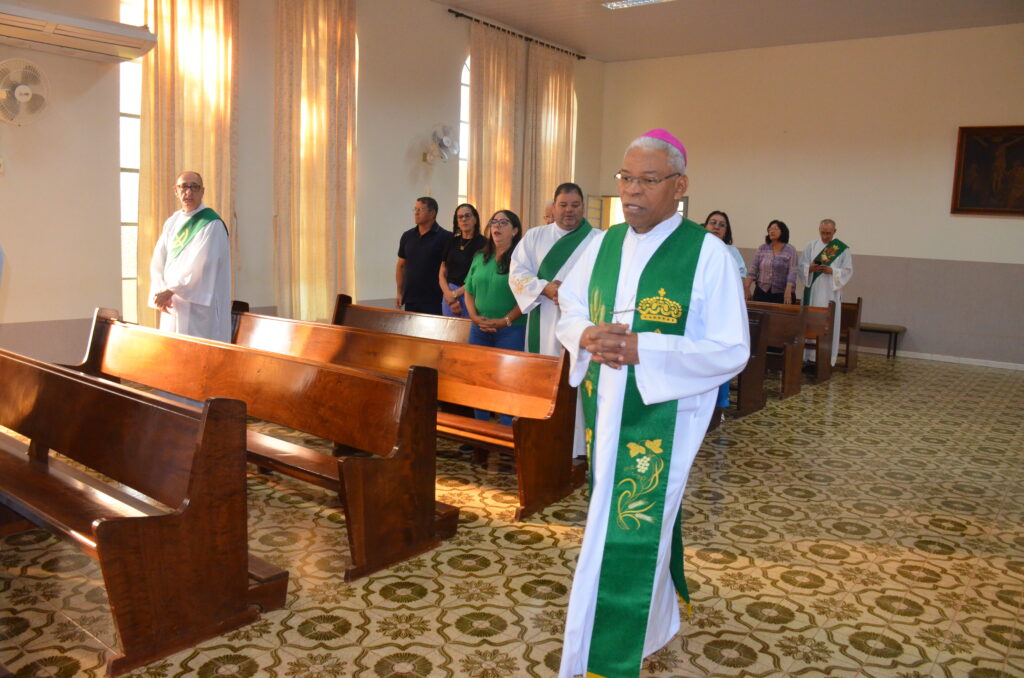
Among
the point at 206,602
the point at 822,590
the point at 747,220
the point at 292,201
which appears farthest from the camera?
the point at 747,220

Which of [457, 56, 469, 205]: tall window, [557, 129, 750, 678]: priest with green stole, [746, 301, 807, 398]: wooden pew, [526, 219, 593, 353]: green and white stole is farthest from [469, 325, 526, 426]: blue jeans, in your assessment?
[457, 56, 469, 205]: tall window

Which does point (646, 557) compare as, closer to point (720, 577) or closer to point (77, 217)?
point (720, 577)

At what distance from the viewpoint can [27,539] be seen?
3.45 m

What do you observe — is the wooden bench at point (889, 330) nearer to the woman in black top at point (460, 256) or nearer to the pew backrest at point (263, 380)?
the woman in black top at point (460, 256)

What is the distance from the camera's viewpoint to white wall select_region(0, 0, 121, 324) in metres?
5.86

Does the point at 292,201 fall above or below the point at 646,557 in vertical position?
above

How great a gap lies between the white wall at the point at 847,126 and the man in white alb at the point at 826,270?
1.69m

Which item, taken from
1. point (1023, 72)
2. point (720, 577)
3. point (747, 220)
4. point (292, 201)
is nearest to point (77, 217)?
point (292, 201)

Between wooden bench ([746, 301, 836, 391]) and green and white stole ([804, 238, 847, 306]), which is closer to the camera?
wooden bench ([746, 301, 836, 391])

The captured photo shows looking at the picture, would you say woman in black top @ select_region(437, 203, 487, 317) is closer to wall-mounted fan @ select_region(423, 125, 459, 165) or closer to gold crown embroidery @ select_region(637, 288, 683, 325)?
wall-mounted fan @ select_region(423, 125, 459, 165)

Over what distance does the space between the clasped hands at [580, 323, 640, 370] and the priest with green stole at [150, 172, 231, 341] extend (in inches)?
147

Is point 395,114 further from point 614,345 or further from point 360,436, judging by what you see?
point 614,345

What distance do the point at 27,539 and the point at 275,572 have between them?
1.31 metres

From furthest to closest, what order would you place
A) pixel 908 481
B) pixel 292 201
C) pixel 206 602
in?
1. pixel 292 201
2. pixel 908 481
3. pixel 206 602
